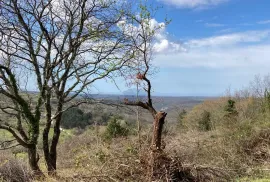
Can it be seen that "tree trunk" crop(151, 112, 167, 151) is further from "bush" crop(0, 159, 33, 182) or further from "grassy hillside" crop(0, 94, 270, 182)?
"bush" crop(0, 159, 33, 182)

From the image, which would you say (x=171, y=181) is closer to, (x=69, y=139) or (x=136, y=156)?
(x=136, y=156)

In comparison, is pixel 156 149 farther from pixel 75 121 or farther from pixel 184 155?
pixel 75 121

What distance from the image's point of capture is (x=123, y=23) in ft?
39.5

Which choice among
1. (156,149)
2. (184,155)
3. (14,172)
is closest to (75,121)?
(14,172)

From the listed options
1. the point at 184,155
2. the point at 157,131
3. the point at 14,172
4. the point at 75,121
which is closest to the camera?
the point at 157,131

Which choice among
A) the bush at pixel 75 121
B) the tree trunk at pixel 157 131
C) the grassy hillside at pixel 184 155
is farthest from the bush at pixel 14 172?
the bush at pixel 75 121

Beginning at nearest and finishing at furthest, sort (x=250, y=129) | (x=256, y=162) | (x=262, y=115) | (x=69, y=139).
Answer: (x=256, y=162)
(x=250, y=129)
(x=262, y=115)
(x=69, y=139)

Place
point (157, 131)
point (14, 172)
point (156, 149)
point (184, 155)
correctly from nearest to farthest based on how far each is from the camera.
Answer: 1. point (156, 149)
2. point (157, 131)
3. point (184, 155)
4. point (14, 172)

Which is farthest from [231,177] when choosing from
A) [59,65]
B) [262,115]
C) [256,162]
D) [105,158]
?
[262,115]

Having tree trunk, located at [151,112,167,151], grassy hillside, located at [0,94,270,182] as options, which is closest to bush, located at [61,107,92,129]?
grassy hillside, located at [0,94,270,182]

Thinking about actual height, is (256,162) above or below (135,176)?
below

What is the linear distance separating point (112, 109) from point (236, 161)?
517 centimetres

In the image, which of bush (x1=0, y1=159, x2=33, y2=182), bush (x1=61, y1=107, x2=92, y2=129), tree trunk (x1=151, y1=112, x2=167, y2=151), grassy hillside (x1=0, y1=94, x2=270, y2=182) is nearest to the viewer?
tree trunk (x1=151, y1=112, x2=167, y2=151)

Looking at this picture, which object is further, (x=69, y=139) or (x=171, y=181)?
(x=69, y=139)
